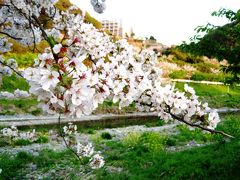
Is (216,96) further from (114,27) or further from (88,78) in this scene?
(114,27)

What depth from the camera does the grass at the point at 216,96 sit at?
27356mm

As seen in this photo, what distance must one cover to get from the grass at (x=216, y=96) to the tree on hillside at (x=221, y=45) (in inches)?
628

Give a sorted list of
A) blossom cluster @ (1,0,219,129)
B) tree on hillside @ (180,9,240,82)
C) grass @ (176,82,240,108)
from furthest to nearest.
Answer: grass @ (176,82,240,108)
tree on hillside @ (180,9,240,82)
blossom cluster @ (1,0,219,129)

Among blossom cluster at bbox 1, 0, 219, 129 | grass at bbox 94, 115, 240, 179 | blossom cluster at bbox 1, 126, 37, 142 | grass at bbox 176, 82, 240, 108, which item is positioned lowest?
grass at bbox 94, 115, 240, 179

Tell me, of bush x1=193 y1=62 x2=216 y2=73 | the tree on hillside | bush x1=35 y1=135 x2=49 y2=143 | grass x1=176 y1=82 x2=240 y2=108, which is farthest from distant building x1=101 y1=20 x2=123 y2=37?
the tree on hillside

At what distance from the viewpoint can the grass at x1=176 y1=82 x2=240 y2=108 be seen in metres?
27.4

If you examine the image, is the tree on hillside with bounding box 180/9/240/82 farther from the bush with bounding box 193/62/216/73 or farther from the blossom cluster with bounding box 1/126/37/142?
the bush with bounding box 193/62/216/73

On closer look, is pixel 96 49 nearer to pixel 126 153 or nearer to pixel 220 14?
pixel 220 14

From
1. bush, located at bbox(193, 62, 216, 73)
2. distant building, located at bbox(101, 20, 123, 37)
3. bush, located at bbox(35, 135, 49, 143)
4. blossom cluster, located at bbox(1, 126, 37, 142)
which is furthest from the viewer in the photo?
distant building, located at bbox(101, 20, 123, 37)

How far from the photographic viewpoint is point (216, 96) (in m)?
29.9

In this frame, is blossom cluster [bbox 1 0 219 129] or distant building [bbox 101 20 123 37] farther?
distant building [bbox 101 20 123 37]

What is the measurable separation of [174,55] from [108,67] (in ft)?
136

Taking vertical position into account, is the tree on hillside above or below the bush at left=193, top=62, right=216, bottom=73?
below

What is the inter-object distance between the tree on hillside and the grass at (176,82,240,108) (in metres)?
16.0
